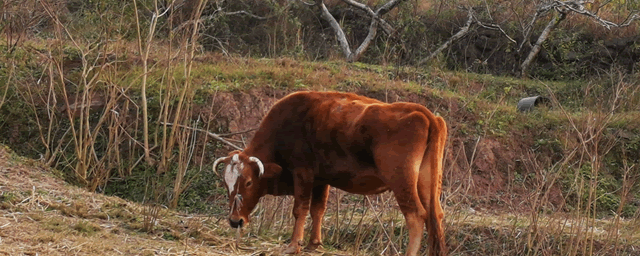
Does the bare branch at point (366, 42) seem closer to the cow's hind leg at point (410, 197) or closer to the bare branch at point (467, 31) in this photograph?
the bare branch at point (467, 31)

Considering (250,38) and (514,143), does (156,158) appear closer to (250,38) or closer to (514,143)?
(514,143)

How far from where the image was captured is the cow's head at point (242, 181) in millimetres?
7254

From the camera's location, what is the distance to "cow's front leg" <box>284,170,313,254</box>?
736 cm

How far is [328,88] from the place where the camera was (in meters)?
14.9

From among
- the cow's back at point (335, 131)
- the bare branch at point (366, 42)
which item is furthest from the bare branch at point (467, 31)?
the cow's back at point (335, 131)

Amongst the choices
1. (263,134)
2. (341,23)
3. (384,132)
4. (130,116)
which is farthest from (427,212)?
(341,23)

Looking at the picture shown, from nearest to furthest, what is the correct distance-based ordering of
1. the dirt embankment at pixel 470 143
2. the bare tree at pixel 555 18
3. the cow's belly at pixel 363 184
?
the cow's belly at pixel 363 184 < the dirt embankment at pixel 470 143 < the bare tree at pixel 555 18

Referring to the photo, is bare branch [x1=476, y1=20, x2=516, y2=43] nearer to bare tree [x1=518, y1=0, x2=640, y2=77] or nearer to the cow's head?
bare tree [x1=518, y1=0, x2=640, y2=77]

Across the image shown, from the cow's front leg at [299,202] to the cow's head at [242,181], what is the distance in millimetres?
216

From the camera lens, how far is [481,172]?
1393 centimetres

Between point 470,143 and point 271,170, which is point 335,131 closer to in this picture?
point 271,170

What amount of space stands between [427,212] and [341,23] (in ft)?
43.4

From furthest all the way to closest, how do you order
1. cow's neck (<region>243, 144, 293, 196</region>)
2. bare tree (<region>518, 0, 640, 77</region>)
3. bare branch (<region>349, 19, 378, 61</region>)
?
bare branch (<region>349, 19, 378, 61</region>), bare tree (<region>518, 0, 640, 77</region>), cow's neck (<region>243, 144, 293, 196</region>)

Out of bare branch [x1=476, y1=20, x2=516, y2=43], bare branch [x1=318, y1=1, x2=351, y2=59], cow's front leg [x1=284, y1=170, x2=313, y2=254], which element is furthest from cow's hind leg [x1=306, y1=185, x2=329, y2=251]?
bare branch [x1=476, y1=20, x2=516, y2=43]
